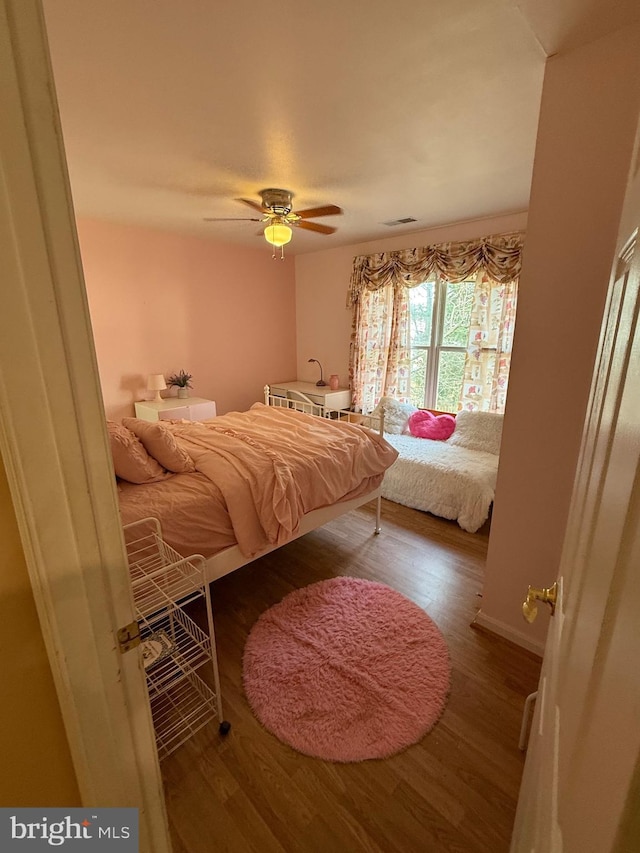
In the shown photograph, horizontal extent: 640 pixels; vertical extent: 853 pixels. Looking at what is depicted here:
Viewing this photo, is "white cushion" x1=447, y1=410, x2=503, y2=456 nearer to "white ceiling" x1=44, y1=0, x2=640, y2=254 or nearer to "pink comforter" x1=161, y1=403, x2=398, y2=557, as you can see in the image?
"pink comforter" x1=161, y1=403, x2=398, y2=557

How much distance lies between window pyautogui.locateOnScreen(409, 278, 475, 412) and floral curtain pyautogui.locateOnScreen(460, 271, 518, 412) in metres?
0.14

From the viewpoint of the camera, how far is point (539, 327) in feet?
5.46

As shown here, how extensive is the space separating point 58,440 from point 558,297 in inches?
71.6

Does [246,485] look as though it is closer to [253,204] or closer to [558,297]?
[558,297]

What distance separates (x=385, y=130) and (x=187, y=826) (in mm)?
3020

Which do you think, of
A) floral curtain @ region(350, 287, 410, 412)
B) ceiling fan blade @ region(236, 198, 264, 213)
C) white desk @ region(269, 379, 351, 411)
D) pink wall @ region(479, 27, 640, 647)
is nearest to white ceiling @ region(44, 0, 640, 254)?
ceiling fan blade @ region(236, 198, 264, 213)

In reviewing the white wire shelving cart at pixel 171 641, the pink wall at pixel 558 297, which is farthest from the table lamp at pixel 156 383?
the pink wall at pixel 558 297

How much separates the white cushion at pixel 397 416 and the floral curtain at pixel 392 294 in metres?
0.34

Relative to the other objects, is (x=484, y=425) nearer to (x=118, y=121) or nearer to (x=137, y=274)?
(x=118, y=121)

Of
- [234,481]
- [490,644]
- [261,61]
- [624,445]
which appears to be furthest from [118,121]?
[490,644]

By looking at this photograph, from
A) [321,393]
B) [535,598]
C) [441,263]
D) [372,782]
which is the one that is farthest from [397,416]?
[535,598]

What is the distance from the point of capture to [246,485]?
200cm

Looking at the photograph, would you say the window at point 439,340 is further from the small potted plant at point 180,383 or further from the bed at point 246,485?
the small potted plant at point 180,383

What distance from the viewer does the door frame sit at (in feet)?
1.51
